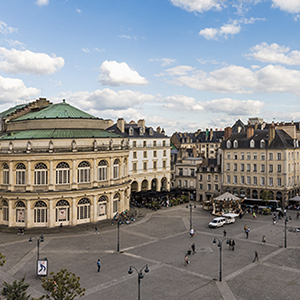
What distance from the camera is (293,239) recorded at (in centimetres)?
4272

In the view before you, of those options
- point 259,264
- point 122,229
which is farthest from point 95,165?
point 259,264

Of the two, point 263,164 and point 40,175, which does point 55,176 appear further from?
point 263,164

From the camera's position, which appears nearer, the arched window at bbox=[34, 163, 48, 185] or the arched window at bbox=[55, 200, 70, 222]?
the arched window at bbox=[34, 163, 48, 185]

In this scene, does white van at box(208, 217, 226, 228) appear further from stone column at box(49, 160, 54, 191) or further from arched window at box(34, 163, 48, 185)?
arched window at box(34, 163, 48, 185)

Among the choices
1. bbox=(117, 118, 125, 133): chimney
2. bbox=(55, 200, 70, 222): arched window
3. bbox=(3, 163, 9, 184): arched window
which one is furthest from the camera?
bbox=(117, 118, 125, 133): chimney

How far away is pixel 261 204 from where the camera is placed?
66.9 meters

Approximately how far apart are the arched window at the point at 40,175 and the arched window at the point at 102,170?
856cm

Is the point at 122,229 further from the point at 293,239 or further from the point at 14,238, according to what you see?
the point at 293,239

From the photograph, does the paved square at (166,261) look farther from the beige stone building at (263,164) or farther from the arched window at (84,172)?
the beige stone building at (263,164)

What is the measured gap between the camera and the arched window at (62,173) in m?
49.6

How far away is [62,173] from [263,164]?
42328 mm

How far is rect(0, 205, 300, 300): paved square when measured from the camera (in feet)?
87.8

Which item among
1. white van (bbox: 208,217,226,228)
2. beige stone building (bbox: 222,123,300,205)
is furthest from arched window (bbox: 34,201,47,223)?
beige stone building (bbox: 222,123,300,205)

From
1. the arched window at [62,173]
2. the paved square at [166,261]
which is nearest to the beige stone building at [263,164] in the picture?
the paved square at [166,261]
